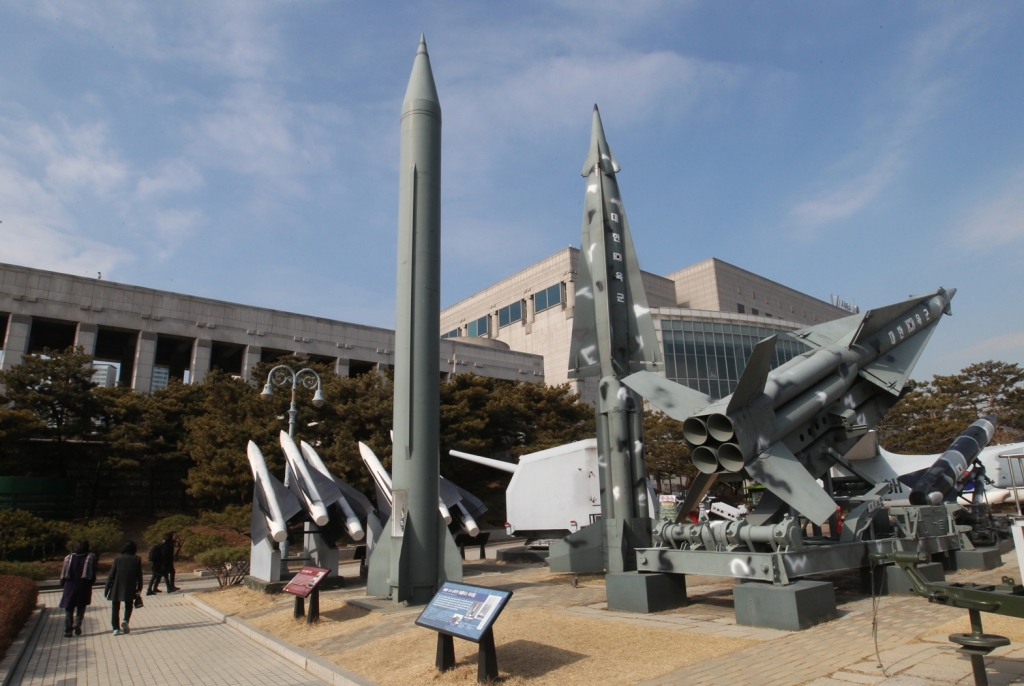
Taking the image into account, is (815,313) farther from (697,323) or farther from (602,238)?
(602,238)

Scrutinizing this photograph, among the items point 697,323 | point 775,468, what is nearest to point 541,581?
point 775,468

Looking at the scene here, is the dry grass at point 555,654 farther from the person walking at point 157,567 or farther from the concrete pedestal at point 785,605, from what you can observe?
the person walking at point 157,567

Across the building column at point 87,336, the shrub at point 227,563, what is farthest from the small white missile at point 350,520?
the building column at point 87,336

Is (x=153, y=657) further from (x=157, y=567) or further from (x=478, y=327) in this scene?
(x=478, y=327)

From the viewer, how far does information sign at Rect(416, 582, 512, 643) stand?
18.5 feet

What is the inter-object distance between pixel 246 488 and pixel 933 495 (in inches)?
873

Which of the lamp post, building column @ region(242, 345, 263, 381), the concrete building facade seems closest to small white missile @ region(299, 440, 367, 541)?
the lamp post

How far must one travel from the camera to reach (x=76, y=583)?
952cm

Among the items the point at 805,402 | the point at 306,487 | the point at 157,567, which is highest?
the point at 805,402

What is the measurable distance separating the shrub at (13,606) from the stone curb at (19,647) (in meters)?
0.12

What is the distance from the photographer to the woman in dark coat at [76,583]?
9.49 meters

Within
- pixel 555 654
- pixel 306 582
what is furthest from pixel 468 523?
pixel 555 654

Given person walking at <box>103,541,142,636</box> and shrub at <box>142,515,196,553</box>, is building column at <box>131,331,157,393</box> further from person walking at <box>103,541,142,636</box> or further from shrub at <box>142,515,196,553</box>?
person walking at <box>103,541,142,636</box>

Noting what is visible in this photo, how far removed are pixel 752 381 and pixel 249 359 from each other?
29.8m
